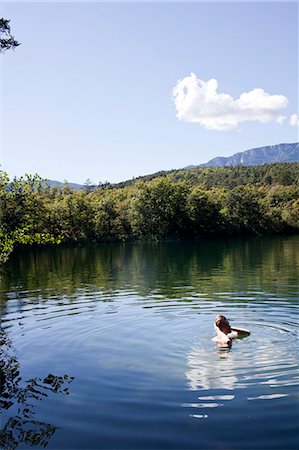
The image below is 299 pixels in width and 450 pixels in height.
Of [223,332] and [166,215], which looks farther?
[166,215]

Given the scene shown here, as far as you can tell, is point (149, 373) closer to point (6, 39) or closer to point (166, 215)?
point (6, 39)

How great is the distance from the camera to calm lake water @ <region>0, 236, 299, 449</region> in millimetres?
7863

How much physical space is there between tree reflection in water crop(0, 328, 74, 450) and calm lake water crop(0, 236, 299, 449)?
0.02 meters

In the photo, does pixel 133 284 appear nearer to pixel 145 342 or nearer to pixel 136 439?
pixel 145 342

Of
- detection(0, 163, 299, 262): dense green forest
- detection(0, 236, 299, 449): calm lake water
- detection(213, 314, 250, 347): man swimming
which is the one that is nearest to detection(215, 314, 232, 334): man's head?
detection(213, 314, 250, 347): man swimming

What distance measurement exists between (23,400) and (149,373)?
3048 mm

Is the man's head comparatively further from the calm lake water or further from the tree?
the tree

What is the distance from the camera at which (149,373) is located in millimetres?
11086

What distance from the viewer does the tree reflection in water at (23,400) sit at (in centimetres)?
790

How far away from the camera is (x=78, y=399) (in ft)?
31.5

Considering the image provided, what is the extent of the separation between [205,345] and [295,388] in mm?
4147

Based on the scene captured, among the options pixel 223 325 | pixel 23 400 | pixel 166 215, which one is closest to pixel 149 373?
pixel 23 400

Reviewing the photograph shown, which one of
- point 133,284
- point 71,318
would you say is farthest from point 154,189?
point 71,318

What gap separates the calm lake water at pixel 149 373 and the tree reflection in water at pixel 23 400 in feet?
0.07
